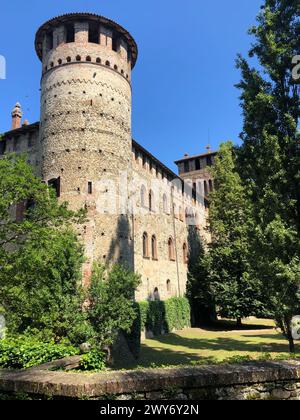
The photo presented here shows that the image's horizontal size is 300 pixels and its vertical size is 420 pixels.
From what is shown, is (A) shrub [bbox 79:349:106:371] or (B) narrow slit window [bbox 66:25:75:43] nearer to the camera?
(A) shrub [bbox 79:349:106:371]

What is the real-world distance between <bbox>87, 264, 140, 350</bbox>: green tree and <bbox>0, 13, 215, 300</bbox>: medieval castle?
296 centimetres

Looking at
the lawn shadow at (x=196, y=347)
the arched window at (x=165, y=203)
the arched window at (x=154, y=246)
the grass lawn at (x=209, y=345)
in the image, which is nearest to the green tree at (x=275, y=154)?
the grass lawn at (x=209, y=345)

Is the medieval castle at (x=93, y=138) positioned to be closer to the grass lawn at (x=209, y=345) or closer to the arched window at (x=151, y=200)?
the arched window at (x=151, y=200)

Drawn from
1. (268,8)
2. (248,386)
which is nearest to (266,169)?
(268,8)

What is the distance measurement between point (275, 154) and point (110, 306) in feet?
25.6

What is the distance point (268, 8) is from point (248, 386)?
10895 mm

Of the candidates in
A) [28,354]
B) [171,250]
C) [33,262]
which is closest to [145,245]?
[171,250]

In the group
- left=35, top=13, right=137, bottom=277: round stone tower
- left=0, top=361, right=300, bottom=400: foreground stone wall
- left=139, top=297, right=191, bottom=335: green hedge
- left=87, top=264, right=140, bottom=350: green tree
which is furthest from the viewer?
left=139, top=297, right=191, bottom=335: green hedge

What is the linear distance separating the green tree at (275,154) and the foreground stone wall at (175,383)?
17.6 ft

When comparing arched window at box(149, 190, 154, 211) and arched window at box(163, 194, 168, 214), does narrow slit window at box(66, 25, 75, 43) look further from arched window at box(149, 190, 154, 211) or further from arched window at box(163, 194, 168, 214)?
arched window at box(163, 194, 168, 214)

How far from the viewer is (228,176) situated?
2717 cm

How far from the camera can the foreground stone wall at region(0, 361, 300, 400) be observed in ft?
14.3

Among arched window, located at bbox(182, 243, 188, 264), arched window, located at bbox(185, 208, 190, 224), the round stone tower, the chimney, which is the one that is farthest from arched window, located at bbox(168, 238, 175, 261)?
the chimney
